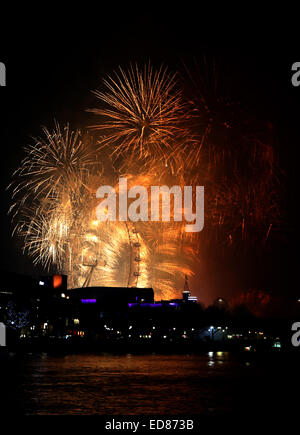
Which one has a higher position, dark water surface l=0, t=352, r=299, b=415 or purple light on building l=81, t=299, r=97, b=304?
dark water surface l=0, t=352, r=299, b=415

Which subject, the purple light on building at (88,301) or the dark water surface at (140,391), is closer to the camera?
the dark water surface at (140,391)

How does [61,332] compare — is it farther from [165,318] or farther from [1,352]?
[1,352]

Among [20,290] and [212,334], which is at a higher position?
[20,290]

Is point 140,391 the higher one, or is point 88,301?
point 140,391

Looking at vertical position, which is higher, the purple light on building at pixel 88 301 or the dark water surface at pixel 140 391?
the dark water surface at pixel 140 391

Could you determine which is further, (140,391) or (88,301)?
(88,301)

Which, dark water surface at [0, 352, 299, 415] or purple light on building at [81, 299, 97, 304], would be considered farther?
purple light on building at [81, 299, 97, 304]

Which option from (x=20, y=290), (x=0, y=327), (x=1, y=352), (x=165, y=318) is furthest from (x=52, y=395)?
(x=165, y=318)
